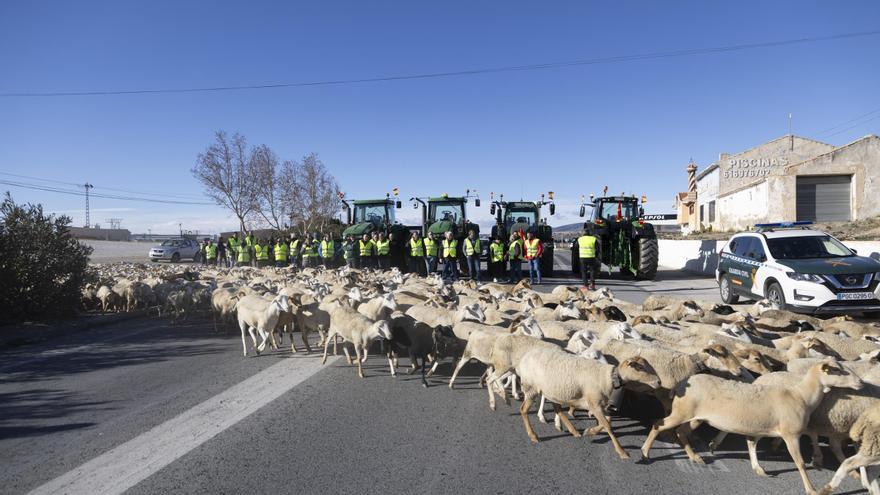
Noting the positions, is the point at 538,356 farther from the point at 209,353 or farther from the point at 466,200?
the point at 466,200

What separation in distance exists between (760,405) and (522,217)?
18545mm

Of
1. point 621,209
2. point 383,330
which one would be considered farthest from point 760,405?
point 621,209

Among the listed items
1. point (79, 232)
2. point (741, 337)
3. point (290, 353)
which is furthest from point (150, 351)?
point (79, 232)

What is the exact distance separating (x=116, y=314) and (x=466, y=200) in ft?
43.7

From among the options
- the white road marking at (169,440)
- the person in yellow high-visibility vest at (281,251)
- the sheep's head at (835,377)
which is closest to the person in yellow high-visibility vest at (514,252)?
the person in yellow high-visibility vest at (281,251)

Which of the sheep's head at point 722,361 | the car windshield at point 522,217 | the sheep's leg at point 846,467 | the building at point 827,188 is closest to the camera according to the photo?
the sheep's leg at point 846,467

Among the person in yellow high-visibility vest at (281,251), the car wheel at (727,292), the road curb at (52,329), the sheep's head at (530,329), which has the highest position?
the person in yellow high-visibility vest at (281,251)

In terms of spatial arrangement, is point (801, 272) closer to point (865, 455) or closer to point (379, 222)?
point (865, 455)

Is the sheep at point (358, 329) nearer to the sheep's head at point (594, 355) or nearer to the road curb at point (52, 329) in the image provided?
the sheep's head at point (594, 355)

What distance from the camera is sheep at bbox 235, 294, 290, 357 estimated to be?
8.02m

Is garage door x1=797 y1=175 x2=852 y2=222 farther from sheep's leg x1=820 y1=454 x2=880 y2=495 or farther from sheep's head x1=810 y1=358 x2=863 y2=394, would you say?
sheep's leg x1=820 y1=454 x2=880 y2=495

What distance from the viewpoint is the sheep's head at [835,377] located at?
3.96 meters

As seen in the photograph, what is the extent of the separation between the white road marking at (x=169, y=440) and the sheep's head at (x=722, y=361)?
4572 millimetres

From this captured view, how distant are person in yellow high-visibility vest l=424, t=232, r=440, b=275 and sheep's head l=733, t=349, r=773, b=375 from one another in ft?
45.6
